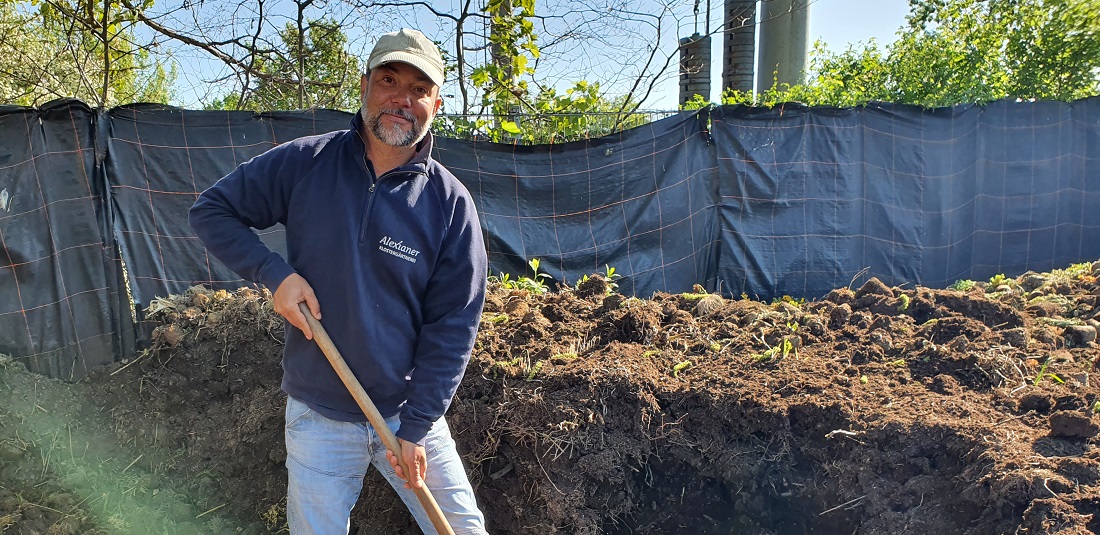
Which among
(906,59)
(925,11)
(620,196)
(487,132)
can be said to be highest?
(925,11)

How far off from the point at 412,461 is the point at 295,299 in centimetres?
63

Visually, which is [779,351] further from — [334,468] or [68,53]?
[68,53]

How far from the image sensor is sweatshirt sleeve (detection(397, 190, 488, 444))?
2.46 metres

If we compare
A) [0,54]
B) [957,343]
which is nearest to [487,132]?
[957,343]

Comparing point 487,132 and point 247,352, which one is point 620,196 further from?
point 247,352

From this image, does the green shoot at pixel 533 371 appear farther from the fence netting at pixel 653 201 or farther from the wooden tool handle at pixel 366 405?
the fence netting at pixel 653 201

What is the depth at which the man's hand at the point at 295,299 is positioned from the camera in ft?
7.63

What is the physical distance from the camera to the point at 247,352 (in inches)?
173

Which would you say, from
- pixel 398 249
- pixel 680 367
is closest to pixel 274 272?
pixel 398 249

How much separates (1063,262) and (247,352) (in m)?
8.07

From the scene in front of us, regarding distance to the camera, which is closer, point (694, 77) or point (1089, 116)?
point (1089, 116)

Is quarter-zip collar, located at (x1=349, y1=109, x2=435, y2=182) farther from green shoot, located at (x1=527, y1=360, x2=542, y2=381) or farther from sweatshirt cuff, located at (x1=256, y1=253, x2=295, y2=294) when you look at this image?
green shoot, located at (x1=527, y1=360, x2=542, y2=381)

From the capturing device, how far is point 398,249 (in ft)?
7.95

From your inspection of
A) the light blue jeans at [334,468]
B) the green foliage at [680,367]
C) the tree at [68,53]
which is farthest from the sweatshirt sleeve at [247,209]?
the tree at [68,53]
